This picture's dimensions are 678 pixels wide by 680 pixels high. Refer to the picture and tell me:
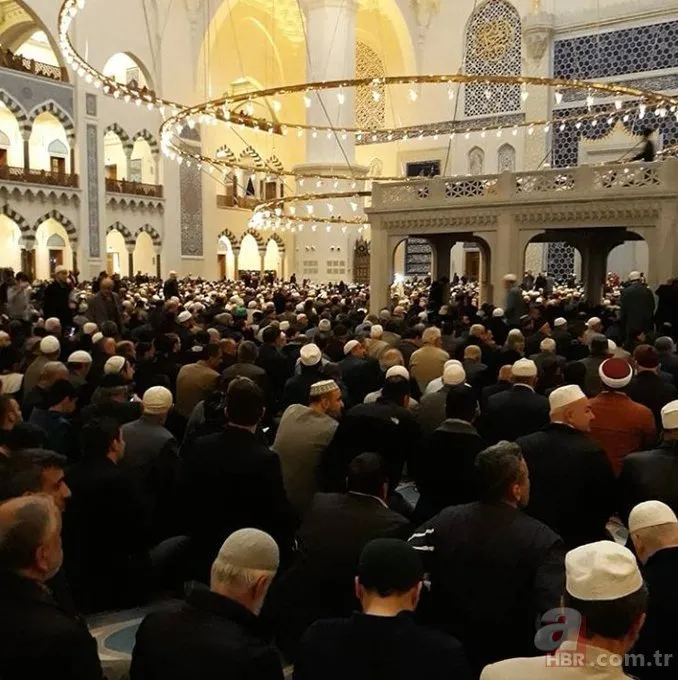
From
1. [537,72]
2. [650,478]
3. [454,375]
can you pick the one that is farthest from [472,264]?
[650,478]

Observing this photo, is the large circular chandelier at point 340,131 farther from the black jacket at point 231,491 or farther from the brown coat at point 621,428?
the black jacket at point 231,491

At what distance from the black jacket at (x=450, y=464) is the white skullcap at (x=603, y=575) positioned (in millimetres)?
1739

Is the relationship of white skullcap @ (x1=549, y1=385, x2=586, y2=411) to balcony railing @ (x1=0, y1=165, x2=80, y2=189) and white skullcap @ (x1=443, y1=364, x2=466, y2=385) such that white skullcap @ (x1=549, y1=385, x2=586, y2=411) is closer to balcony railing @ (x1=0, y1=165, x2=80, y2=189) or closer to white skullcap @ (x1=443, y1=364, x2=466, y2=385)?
white skullcap @ (x1=443, y1=364, x2=466, y2=385)

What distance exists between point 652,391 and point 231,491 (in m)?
2.87

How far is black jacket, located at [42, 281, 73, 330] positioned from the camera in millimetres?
9594

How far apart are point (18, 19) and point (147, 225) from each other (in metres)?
7.17

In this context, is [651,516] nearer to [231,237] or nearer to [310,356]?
[310,356]

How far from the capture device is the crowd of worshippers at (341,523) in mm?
1801

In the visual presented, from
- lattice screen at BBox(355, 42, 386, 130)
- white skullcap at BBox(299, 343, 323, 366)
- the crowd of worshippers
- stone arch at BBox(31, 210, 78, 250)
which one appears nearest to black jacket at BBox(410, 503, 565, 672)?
the crowd of worshippers

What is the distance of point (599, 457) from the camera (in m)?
3.20


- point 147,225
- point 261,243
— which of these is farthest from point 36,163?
point 261,243

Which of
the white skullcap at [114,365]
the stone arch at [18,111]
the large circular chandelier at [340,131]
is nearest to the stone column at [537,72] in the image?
the large circular chandelier at [340,131]

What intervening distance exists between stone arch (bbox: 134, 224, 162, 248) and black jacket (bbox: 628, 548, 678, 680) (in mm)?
22976

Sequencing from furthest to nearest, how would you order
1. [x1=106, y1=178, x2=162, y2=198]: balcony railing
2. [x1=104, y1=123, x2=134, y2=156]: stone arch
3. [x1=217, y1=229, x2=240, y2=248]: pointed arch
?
[x1=217, y1=229, x2=240, y2=248]: pointed arch, [x1=106, y1=178, x2=162, y2=198]: balcony railing, [x1=104, y1=123, x2=134, y2=156]: stone arch
